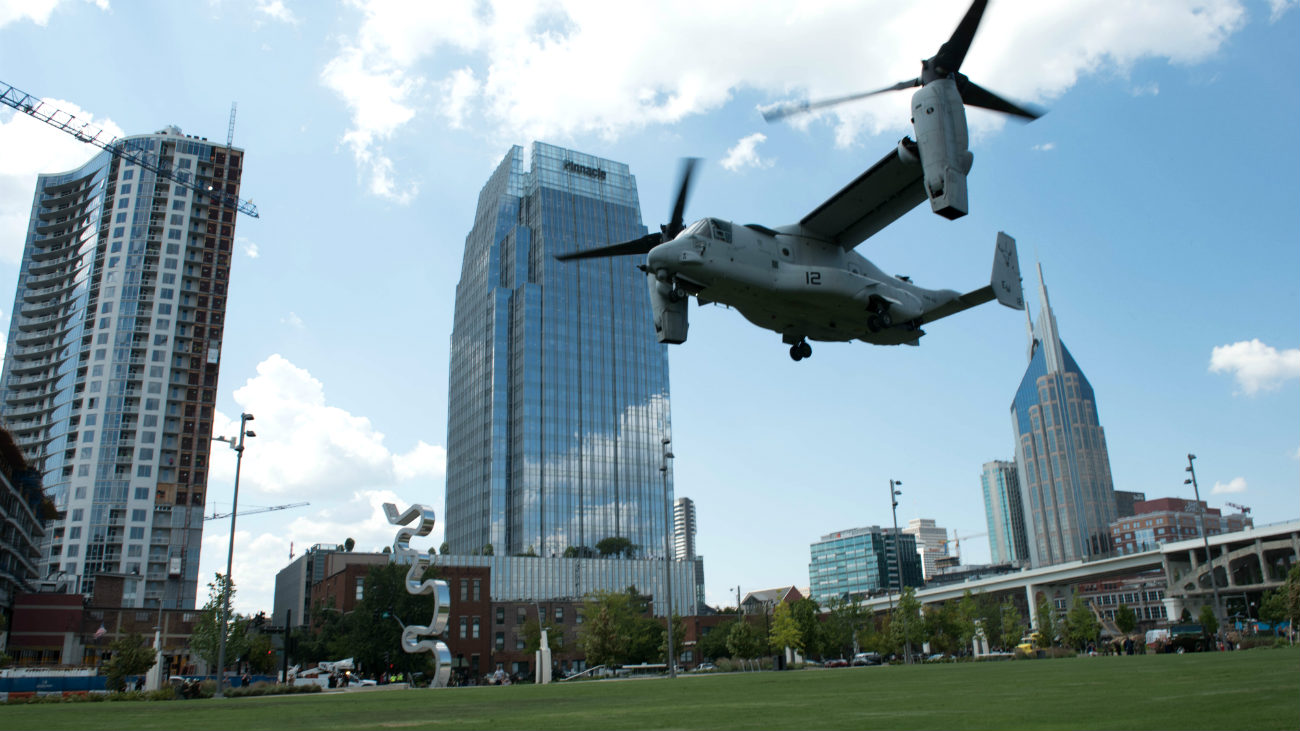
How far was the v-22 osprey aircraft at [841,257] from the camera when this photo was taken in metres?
21.2

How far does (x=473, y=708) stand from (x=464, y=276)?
171878 millimetres

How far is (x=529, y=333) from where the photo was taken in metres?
156

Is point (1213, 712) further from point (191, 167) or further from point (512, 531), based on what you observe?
point (191, 167)

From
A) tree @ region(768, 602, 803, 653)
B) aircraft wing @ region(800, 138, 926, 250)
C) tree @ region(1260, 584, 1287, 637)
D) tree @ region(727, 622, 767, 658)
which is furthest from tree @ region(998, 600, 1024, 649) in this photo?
aircraft wing @ region(800, 138, 926, 250)

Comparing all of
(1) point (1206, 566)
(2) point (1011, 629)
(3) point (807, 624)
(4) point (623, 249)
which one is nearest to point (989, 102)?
(4) point (623, 249)

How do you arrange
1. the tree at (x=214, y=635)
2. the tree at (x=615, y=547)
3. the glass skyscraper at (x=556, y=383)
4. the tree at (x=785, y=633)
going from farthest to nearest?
1. the glass skyscraper at (x=556, y=383)
2. the tree at (x=615, y=547)
3. the tree at (x=785, y=633)
4. the tree at (x=214, y=635)

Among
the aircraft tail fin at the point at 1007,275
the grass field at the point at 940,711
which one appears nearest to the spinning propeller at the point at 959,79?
the aircraft tail fin at the point at 1007,275

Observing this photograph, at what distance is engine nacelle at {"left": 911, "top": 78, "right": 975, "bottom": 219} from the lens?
20031mm

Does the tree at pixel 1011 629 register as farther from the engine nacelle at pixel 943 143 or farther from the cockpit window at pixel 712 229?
the engine nacelle at pixel 943 143

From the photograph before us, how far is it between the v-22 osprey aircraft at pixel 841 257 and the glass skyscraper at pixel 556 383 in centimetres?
12464

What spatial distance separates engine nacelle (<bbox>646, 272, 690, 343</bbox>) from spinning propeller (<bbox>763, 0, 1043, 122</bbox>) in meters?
5.73

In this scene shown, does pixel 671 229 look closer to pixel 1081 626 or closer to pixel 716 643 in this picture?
pixel 1081 626

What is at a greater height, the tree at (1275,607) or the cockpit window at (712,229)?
the cockpit window at (712,229)

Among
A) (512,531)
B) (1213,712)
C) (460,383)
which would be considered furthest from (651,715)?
(460,383)
